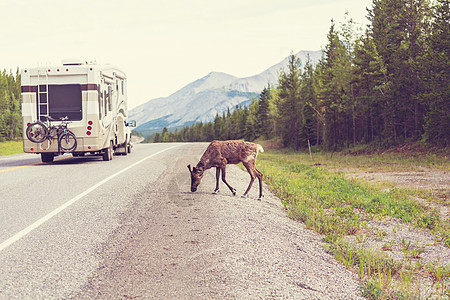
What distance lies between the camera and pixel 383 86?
31.9 meters

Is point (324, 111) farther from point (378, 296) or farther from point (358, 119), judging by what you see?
point (378, 296)

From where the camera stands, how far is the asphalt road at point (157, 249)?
3875 millimetres

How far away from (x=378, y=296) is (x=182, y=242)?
2568mm

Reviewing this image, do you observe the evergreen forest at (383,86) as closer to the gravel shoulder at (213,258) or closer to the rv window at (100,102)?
the rv window at (100,102)

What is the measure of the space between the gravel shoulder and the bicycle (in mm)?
8542

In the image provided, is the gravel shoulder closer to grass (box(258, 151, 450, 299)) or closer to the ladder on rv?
grass (box(258, 151, 450, 299))

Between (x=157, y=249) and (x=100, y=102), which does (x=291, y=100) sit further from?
(x=157, y=249)

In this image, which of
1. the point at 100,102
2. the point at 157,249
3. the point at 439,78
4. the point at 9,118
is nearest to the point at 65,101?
the point at 100,102

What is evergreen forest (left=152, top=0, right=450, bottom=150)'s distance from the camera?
2602 centimetres

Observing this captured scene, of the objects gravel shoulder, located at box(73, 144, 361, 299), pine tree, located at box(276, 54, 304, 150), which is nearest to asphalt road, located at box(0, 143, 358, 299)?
gravel shoulder, located at box(73, 144, 361, 299)

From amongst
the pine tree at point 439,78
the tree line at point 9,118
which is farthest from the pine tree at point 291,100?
the tree line at point 9,118

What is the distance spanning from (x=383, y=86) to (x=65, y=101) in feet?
84.9

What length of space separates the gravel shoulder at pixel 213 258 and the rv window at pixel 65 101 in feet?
29.7

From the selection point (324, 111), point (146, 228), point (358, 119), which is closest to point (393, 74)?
point (358, 119)
